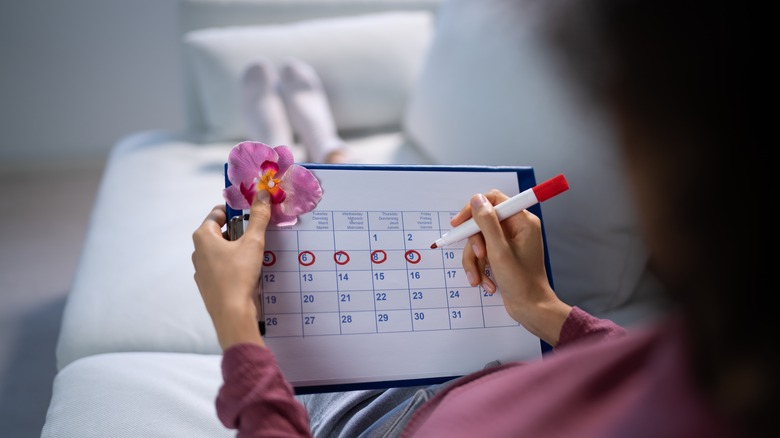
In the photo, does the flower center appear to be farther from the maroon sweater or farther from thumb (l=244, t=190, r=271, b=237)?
the maroon sweater

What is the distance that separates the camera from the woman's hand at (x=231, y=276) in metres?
0.60

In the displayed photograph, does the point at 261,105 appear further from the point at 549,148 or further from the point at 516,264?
the point at 516,264

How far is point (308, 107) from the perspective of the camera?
4.74 ft

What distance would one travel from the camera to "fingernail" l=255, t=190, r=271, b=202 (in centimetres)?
70

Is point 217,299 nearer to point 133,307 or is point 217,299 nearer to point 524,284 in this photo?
point 524,284

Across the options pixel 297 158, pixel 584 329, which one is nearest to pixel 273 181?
pixel 584 329

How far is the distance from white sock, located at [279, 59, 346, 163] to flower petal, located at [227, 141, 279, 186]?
65cm

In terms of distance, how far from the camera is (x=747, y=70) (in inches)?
12.3

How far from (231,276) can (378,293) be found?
0.21 meters

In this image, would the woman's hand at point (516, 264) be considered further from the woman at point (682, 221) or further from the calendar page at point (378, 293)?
the woman at point (682, 221)

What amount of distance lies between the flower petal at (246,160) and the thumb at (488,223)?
0.24m

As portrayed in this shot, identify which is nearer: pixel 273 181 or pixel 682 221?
pixel 682 221

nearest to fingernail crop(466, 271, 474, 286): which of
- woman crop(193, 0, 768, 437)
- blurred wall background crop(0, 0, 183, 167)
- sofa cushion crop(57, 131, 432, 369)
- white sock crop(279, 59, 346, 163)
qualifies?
woman crop(193, 0, 768, 437)

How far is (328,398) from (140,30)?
1590 mm
